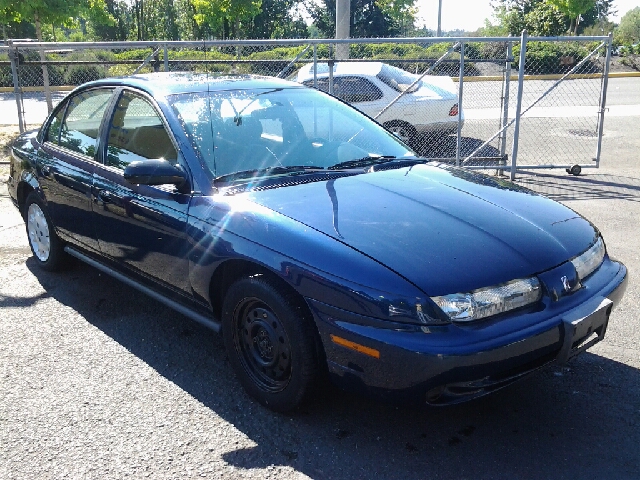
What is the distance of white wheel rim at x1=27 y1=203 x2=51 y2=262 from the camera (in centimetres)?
537

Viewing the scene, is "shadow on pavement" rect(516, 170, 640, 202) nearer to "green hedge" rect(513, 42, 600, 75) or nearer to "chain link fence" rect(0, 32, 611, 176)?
"chain link fence" rect(0, 32, 611, 176)

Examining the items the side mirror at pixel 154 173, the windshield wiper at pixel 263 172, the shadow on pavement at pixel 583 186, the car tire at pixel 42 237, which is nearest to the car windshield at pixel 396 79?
the shadow on pavement at pixel 583 186

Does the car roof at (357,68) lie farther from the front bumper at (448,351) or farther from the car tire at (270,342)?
the front bumper at (448,351)

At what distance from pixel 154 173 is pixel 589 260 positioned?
7.74ft

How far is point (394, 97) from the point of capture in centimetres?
1002

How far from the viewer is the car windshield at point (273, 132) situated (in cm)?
382

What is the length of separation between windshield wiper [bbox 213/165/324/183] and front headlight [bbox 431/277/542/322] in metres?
1.42

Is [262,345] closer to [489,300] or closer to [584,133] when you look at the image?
[489,300]

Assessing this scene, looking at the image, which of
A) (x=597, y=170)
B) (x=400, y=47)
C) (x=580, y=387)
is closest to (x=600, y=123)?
(x=597, y=170)

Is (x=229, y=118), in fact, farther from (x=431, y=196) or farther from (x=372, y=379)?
(x=372, y=379)

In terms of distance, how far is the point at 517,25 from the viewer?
4097cm

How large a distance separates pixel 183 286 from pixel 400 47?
1772cm

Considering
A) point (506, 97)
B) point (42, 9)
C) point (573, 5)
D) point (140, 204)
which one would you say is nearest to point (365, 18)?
point (573, 5)

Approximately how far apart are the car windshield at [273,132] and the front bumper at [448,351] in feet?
3.98
